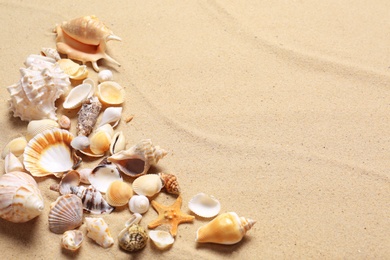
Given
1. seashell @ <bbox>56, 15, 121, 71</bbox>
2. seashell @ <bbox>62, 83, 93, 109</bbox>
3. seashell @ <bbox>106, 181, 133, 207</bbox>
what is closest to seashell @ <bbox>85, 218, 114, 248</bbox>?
seashell @ <bbox>106, 181, 133, 207</bbox>

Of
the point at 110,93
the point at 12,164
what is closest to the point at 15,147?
the point at 12,164

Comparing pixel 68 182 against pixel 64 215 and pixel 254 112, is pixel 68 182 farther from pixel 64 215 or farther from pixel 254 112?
pixel 254 112

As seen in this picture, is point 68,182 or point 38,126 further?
point 38,126

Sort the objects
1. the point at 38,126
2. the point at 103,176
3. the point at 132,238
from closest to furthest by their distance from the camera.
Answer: the point at 132,238 < the point at 103,176 < the point at 38,126

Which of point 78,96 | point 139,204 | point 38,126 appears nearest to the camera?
point 139,204

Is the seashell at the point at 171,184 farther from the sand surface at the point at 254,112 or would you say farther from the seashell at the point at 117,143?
the seashell at the point at 117,143

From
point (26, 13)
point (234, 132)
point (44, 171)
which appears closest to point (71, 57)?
point (26, 13)

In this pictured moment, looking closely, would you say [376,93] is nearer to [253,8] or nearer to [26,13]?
[253,8]
